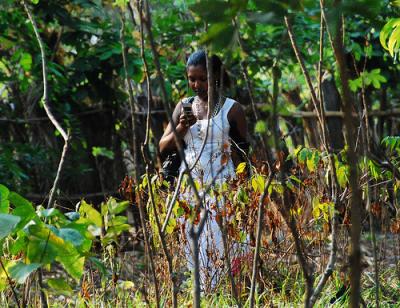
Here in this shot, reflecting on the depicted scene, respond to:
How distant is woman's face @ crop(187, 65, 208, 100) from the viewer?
4.34 meters

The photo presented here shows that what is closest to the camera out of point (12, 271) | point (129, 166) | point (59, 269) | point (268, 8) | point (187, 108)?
point (268, 8)

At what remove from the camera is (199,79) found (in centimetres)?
439

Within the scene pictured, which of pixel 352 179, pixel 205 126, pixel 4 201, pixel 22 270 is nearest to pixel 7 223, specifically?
pixel 22 270

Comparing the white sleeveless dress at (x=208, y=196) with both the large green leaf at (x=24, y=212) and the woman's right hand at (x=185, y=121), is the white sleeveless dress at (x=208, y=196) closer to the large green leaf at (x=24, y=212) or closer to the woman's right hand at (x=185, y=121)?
the woman's right hand at (x=185, y=121)

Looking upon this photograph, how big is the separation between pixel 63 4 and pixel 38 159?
4.58 ft

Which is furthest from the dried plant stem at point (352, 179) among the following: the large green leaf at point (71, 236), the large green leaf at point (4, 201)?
the large green leaf at point (4, 201)

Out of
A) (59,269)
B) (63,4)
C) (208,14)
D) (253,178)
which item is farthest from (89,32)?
(208,14)

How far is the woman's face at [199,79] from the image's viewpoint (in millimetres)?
4344

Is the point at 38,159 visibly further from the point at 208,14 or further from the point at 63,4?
the point at 208,14

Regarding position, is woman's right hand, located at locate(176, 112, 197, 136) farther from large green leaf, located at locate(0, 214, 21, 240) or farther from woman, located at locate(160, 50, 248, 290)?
large green leaf, located at locate(0, 214, 21, 240)

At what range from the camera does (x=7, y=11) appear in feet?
22.8

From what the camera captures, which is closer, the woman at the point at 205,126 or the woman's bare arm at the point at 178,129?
the woman's bare arm at the point at 178,129

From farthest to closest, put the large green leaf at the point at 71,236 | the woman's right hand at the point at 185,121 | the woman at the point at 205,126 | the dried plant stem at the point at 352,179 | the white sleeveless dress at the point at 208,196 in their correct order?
the woman at the point at 205,126
the woman's right hand at the point at 185,121
the white sleeveless dress at the point at 208,196
the large green leaf at the point at 71,236
the dried plant stem at the point at 352,179

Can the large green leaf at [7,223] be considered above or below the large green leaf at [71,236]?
above
